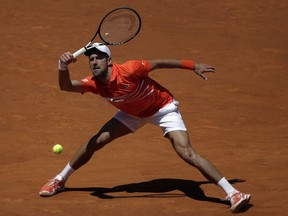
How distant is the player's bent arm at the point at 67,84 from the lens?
8.00m

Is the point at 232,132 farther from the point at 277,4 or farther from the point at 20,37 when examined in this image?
the point at 277,4

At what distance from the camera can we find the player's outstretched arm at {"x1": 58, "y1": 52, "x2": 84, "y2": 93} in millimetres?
7828

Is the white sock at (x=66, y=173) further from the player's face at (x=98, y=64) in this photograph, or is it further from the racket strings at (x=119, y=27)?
the racket strings at (x=119, y=27)

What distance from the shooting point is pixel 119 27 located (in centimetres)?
854

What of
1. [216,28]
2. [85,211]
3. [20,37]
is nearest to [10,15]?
[20,37]

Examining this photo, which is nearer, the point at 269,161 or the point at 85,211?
the point at 85,211

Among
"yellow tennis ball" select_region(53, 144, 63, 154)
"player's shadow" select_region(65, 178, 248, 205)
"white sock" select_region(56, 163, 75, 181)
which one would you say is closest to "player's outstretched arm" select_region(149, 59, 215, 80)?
"player's shadow" select_region(65, 178, 248, 205)

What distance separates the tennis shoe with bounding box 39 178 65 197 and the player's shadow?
0.18 metres

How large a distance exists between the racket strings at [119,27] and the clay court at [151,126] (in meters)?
1.74

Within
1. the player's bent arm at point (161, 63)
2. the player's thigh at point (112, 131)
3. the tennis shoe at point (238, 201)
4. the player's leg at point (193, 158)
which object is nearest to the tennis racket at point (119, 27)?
the player's bent arm at point (161, 63)

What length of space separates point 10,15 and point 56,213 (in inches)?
401

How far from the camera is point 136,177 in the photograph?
9.25m

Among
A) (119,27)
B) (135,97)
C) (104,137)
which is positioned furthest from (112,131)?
(119,27)

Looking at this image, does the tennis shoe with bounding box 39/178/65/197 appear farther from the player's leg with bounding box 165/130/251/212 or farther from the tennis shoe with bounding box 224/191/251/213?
the tennis shoe with bounding box 224/191/251/213
